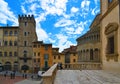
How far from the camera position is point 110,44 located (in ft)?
59.8

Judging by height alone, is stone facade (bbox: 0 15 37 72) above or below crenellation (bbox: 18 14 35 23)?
below

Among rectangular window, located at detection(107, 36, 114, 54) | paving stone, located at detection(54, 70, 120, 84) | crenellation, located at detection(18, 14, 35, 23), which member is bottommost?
paving stone, located at detection(54, 70, 120, 84)

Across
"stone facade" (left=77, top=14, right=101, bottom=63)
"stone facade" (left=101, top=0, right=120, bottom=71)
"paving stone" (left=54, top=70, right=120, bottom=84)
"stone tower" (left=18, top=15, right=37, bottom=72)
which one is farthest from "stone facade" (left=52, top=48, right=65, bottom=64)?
"paving stone" (left=54, top=70, right=120, bottom=84)

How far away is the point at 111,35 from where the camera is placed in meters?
Answer: 17.1

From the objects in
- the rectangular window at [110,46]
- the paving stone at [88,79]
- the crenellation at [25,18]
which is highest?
the crenellation at [25,18]

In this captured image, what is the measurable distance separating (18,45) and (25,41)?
112 inches

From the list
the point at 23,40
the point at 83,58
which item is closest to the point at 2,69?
the point at 23,40

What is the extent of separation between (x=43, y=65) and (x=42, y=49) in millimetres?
5727

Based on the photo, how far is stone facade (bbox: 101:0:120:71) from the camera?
612 inches

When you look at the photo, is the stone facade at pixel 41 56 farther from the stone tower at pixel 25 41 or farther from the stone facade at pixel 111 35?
the stone facade at pixel 111 35

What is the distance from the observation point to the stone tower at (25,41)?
76.1 m

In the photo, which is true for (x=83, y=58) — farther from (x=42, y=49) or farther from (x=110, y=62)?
(x=110, y=62)

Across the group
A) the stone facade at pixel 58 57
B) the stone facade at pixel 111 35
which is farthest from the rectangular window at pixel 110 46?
the stone facade at pixel 58 57

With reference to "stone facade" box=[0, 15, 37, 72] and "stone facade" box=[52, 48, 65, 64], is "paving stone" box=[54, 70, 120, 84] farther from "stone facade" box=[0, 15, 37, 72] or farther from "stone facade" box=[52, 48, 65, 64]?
"stone facade" box=[52, 48, 65, 64]
